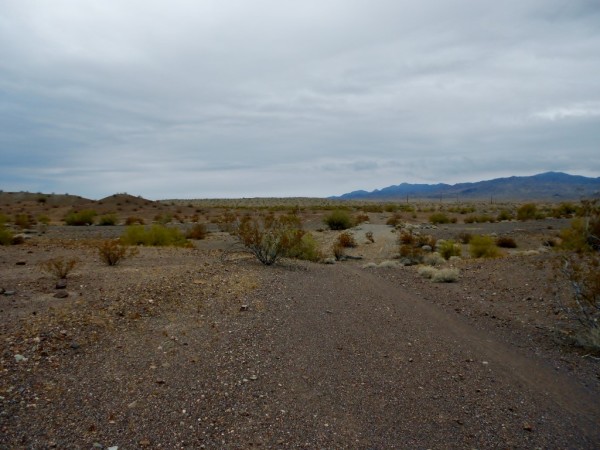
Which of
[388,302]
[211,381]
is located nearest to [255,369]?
[211,381]

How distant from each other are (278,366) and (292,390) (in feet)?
2.66

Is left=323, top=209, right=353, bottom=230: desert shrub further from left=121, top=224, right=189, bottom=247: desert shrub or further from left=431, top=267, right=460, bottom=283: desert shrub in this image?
left=431, top=267, right=460, bottom=283: desert shrub

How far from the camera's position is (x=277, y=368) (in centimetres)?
704

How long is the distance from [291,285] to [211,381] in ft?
21.1

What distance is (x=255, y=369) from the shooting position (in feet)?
22.8

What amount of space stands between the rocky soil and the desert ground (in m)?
0.03

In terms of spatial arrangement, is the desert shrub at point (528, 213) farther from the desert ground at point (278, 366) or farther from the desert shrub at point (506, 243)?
the desert ground at point (278, 366)

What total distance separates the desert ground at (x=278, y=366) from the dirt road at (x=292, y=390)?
0.02 metres

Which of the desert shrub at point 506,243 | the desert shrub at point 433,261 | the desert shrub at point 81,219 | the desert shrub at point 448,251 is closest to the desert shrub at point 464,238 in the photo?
the desert shrub at point 506,243

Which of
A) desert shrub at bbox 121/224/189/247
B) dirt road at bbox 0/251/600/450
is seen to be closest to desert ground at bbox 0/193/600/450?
dirt road at bbox 0/251/600/450

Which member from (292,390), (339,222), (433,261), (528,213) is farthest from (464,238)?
(292,390)

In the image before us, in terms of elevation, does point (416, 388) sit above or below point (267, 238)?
below

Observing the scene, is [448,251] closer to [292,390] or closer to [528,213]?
[292,390]

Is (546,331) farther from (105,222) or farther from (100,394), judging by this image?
(105,222)
